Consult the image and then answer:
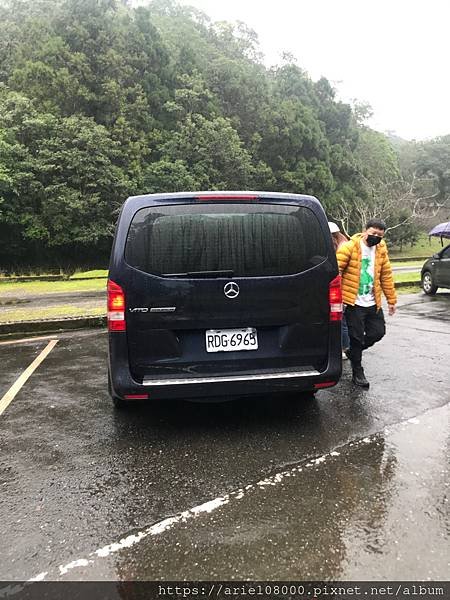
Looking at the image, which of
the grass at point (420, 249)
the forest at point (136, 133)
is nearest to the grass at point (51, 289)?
the forest at point (136, 133)

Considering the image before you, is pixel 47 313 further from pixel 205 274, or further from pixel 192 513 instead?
pixel 192 513

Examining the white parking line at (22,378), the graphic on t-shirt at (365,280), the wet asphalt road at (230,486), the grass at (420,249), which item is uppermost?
the graphic on t-shirt at (365,280)

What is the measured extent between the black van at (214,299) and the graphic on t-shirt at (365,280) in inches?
48.3

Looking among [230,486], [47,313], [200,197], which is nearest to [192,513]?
[230,486]

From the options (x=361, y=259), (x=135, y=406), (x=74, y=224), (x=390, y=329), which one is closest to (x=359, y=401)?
(x=361, y=259)

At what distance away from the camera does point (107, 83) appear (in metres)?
36.8

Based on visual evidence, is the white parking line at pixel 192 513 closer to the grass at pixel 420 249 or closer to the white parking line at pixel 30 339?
the white parking line at pixel 30 339

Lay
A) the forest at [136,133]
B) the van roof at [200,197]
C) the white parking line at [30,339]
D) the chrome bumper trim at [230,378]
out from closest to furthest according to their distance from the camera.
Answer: the chrome bumper trim at [230,378] < the van roof at [200,197] < the white parking line at [30,339] < the forest at [136,133]

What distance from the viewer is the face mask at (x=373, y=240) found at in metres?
4.87

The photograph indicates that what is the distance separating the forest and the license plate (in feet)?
91.2

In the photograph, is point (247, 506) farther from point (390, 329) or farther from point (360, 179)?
point (360, 179)

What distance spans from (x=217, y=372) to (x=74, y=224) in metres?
30.3

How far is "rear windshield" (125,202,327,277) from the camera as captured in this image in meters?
3.59

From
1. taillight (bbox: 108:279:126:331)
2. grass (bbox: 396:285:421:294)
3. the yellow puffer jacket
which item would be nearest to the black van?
taillight (bbox: 108:279:126:331)
